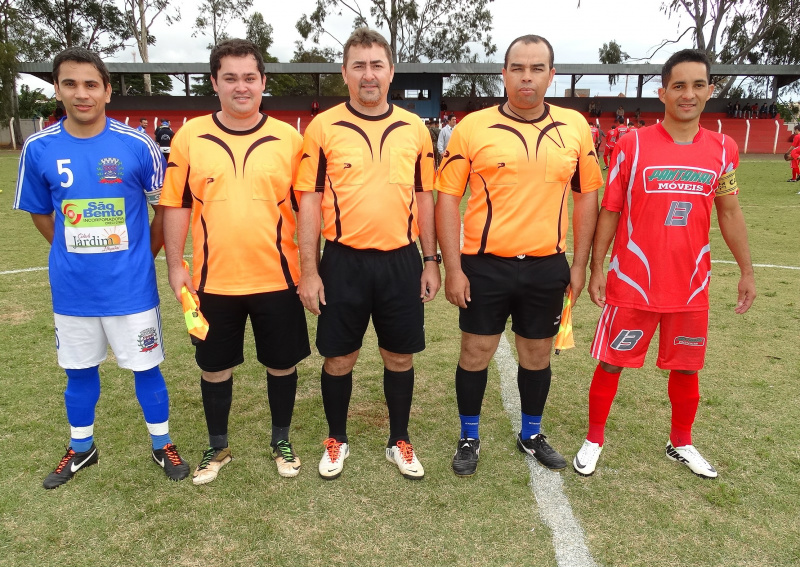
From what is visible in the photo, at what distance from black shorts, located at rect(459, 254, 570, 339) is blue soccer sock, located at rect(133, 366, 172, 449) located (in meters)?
1.70

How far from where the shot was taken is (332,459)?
127 inches

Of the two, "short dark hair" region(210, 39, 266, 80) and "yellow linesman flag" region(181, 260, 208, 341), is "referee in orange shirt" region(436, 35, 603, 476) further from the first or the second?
"yellow linesman flag" region(181, 260, 208, 341)

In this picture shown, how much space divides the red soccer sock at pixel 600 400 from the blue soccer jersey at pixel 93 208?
2496mm

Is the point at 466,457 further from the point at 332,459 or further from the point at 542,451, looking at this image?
the point at 332,459

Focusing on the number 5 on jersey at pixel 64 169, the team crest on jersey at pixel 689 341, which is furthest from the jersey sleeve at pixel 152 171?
the team crest on jersey at pixel 689 341

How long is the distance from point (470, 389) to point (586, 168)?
1353mm

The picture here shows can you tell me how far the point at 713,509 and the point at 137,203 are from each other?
129 inches

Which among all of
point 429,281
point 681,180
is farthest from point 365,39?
point 681,180

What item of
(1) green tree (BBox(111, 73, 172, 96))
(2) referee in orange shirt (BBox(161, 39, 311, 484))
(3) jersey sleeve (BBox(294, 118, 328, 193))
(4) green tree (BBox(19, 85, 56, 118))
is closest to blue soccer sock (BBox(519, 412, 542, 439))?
(2) referee in orange shirt (BBox(161, 39, 311, 484))

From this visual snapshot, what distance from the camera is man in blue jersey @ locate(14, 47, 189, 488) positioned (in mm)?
2838

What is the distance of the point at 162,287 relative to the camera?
6.60 meters

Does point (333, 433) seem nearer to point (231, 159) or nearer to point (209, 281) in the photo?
point (209, 281)

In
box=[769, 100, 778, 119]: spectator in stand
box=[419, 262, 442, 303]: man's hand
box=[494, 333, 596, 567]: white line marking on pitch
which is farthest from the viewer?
box=[769, 100, 778, 119]: spectator in stand

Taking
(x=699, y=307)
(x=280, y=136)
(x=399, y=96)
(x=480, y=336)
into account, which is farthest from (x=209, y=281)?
(x=399, y=96)
